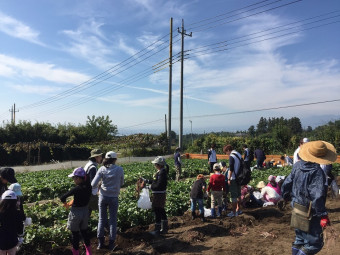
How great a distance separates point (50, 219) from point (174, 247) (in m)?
3.42

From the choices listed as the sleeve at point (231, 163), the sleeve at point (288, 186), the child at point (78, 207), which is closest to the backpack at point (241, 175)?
the sleeve at point (231, 163)

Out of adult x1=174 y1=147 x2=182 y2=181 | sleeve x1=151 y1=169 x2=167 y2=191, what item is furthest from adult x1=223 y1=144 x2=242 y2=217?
adult x1=174 y1=147 x2=182 y2=181

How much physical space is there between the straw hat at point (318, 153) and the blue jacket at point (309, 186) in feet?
0.28

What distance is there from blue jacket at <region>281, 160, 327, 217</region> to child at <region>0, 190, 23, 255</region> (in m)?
4.01

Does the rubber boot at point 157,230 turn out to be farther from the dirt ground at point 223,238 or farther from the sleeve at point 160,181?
the sleeve at point 160,181

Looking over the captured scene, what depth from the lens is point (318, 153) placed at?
394 centimetres

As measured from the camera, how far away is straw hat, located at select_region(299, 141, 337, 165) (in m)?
3.92

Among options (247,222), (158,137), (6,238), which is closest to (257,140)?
(158,137)

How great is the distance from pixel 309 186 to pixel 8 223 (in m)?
4.23

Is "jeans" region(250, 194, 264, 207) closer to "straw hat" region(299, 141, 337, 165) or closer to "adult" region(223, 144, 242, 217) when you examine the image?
"adult" region(223, 144, 242, 217)

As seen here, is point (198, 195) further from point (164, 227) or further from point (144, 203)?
point (144, 203)

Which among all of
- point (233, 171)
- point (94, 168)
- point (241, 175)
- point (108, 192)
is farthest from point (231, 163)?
point (94, 168)

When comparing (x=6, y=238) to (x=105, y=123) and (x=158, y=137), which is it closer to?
(x=158, y=137)

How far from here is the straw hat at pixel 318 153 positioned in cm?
392
